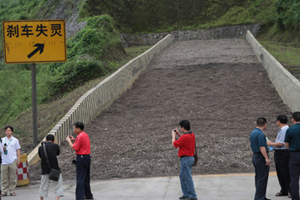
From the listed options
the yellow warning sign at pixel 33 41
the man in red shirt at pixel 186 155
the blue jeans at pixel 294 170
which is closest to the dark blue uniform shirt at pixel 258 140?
the blue jeans at pixel 294 170

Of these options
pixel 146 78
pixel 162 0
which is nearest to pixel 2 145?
pixel 146 78

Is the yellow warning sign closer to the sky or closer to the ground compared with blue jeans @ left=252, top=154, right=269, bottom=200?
closer to the sky

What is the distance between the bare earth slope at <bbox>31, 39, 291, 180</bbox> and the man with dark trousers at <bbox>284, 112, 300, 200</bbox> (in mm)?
2810

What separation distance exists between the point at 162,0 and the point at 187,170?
46564mm

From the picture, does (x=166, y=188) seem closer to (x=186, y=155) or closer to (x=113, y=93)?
(x=186, y=155)

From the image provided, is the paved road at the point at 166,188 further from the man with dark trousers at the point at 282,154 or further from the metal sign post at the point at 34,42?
the metal sign post at the point at 34,42

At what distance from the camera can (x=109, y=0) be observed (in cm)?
4306

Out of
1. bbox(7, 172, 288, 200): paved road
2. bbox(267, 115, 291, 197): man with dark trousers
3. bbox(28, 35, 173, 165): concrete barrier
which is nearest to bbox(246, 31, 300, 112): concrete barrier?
bbox(7, 172, 288, 200): paved road

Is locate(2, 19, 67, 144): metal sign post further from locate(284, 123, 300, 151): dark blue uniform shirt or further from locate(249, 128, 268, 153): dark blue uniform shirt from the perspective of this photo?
locate(284, 123, 300, 151): dark blue uniform shirt

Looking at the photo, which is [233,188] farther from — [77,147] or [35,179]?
[35,179]

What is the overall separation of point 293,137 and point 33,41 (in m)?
9.11

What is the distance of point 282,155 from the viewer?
695 cm

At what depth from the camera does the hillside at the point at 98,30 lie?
21641 millimetres

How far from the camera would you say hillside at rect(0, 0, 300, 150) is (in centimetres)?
2164
